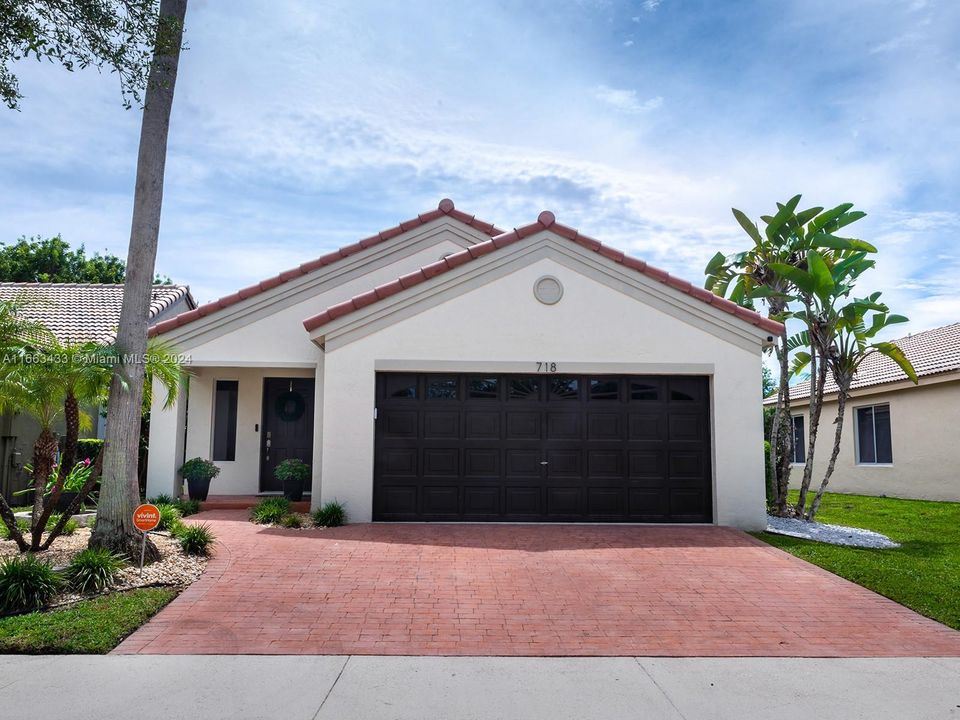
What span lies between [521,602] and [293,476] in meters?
7.13

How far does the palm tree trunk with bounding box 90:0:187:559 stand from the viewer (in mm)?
8492

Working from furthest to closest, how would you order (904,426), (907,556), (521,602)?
(904,426) < (907,556) < (521,602)

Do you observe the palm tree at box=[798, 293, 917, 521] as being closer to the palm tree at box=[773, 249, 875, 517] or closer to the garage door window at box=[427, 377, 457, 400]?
the palm tree at box=[773, 249, 875, 517]

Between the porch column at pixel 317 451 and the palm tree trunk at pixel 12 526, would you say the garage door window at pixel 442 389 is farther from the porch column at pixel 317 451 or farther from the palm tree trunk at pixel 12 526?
the palm tree trunk at pixel 12 526

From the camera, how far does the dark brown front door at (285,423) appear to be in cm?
1523

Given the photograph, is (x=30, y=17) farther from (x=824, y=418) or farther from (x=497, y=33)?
(x=824, y=418)

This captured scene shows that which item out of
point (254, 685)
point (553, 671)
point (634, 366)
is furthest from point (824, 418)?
point (254, 685)

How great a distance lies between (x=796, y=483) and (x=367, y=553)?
1903 centimetres

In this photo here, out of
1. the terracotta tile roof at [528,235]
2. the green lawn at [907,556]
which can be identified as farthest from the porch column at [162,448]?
the green lawn at [907,556]

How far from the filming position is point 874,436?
65.4 ft

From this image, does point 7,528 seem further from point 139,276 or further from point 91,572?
point 139,276

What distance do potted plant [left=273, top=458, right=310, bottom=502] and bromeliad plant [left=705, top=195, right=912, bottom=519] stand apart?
881 cm

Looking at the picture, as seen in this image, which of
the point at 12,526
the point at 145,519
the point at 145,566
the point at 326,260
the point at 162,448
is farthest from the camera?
the point at 326,260

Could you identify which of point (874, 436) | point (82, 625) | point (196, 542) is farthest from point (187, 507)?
point (874, 436)
